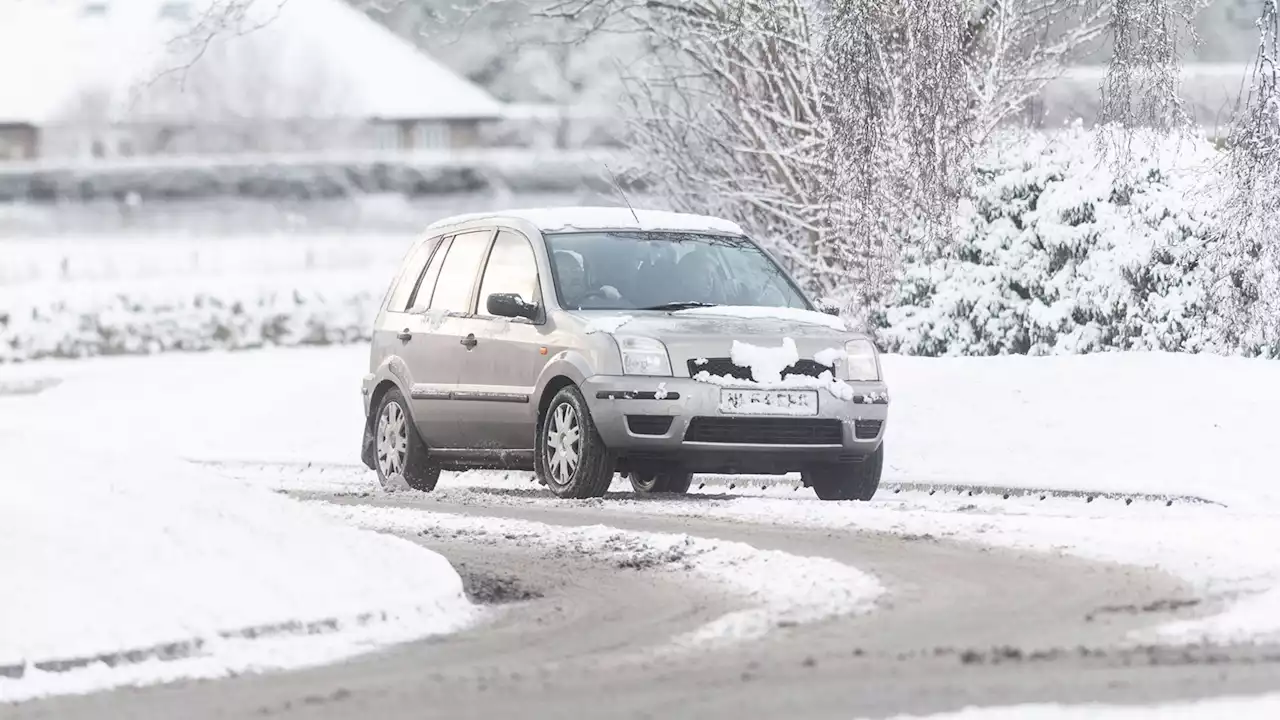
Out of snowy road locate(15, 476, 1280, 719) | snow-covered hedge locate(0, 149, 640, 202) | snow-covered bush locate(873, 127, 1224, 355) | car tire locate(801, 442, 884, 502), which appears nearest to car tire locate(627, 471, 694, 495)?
car tire locate(801, 442, 884, 502)

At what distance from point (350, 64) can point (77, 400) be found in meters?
64.8

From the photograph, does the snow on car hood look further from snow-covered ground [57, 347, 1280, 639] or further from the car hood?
snow-covered ground [57, 347, 1280, 639]

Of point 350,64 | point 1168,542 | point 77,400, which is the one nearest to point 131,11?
point 350,64

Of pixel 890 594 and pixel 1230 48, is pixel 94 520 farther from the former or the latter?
pixel 1230 48

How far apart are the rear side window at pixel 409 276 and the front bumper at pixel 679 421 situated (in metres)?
3.09

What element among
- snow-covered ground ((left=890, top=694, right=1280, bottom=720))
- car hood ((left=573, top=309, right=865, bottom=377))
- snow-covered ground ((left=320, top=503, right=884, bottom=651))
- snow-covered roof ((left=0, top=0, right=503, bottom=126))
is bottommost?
snow-covered ground ((left=320, top=503, right=884, bottom=651))

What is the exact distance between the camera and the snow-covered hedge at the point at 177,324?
39.2 m

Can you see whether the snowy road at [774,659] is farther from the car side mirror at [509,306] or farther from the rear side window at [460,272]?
the rear side window at [460,272]

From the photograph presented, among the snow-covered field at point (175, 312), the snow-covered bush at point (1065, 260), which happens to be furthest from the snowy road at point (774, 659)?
the snow-covered field at point (175, 312)

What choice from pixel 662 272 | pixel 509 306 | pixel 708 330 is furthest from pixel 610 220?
pixel 708 330

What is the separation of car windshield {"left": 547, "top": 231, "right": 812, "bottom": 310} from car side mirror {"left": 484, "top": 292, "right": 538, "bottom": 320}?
206 millimetres

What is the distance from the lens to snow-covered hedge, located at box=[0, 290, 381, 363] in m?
39.2

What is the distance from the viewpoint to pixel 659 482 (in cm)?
1678

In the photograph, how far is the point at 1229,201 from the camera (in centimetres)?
1622
